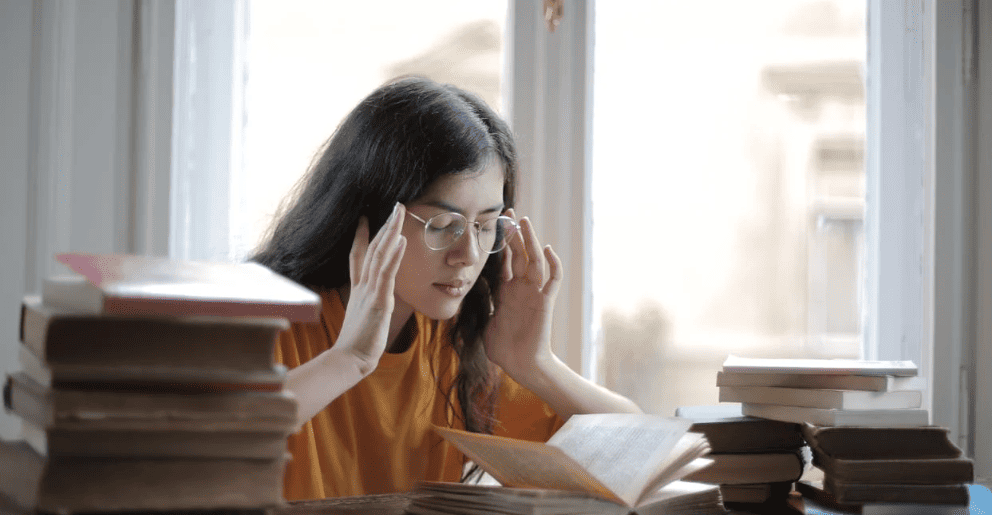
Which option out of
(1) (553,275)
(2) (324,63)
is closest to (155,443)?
(1) (553,275)

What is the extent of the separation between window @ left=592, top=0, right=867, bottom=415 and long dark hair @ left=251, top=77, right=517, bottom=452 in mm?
682

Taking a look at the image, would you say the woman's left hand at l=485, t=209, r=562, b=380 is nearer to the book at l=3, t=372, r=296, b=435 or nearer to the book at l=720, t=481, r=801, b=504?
the book at l=720, t=481, r=801, b=504

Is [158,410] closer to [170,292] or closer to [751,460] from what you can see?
[170,292]

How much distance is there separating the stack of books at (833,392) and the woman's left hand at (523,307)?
0.36m

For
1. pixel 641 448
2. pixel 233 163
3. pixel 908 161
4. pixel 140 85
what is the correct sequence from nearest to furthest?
pixel 641 448 → pixel 140 85 → pixel 233 163 → pixel 908 161

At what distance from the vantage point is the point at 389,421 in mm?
1535

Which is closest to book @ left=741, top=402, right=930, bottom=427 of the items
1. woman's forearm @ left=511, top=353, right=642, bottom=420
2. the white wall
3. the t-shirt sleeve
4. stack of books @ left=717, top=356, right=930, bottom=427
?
stack of books @ left=717, top=356, right=930, bottom=427

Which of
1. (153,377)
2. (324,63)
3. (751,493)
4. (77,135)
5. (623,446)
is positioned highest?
(324,63)

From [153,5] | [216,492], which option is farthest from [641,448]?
[153,5]

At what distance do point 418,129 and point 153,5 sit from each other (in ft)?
2.77

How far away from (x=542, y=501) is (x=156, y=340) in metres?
0.40

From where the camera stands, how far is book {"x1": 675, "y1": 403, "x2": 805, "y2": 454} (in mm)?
1217

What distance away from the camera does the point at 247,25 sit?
6.95ft

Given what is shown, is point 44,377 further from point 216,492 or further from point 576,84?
point 576,84
